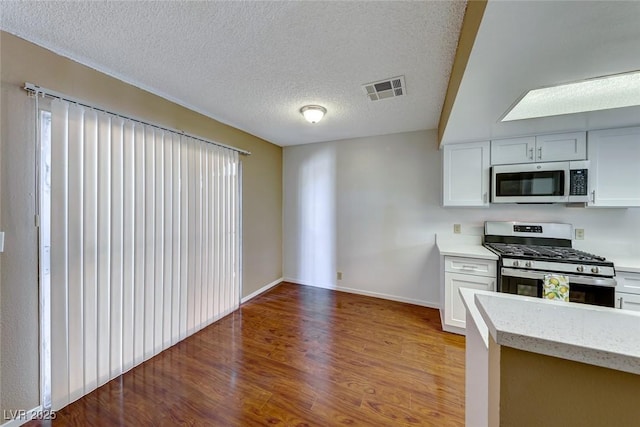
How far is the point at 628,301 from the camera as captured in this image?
197cm

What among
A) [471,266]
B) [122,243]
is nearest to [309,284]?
[471,266]

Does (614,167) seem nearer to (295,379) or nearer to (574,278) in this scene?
(574,278)

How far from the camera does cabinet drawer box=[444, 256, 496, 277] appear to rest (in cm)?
Result: 238

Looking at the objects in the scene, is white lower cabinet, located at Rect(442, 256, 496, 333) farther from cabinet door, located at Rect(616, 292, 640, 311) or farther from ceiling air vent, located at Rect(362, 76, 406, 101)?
ceiling air vent, located at Rect(362, 76, 406, 101)

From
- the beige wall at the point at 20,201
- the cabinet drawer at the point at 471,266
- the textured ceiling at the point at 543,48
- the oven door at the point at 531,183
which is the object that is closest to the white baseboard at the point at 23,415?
the beige wall at the point at 20,201

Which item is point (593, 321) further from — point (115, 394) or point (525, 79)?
point (115, 394)

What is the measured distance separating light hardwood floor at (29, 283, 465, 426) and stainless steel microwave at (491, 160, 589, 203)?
1.65 meters

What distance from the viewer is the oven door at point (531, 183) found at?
238cm

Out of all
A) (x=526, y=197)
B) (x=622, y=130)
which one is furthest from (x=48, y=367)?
(x=622, y=130)

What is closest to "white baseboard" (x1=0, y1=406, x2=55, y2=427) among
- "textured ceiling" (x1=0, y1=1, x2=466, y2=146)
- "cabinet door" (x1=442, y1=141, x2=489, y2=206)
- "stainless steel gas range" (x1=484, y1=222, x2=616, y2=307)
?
"textured ceiling" (x1=0, y1=1, x2=466, y2=146)

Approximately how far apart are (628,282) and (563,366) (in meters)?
2.48

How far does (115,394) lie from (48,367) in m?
0.46

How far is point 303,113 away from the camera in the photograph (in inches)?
102

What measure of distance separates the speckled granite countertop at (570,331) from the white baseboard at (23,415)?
2587mm
